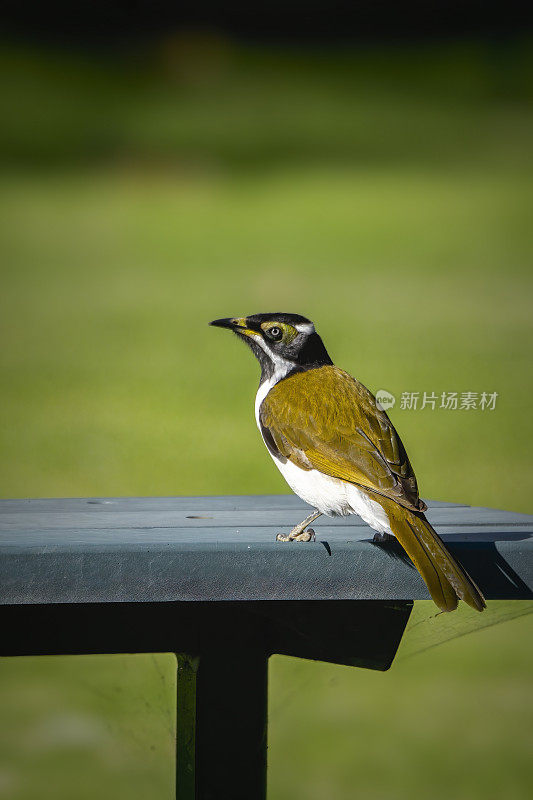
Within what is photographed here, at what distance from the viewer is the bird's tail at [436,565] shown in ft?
4.53

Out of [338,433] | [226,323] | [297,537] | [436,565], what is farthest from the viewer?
[226,323]

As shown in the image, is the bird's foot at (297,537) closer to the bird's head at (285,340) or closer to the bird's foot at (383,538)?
the bird's foot at (383,538)

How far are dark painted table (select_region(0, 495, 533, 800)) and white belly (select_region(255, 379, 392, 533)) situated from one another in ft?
0.15

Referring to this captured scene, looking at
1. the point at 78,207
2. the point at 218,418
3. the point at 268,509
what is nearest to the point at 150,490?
the point at 218,418

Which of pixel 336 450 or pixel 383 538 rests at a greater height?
pixel 336 450

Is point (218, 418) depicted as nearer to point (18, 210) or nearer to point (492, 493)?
Answer: point (492, 493)

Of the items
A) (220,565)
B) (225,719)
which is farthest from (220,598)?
(225,719)

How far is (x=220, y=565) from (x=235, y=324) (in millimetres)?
661

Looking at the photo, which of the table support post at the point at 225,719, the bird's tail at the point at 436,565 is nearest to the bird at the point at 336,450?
the bird's tail at the point at 436,565

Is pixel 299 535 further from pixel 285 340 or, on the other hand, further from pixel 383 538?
pixel 285 340

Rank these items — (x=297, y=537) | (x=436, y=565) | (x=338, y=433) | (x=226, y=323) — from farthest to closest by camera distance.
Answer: (x=226, y=323) → (x=338, y=433) → (x=297, y=537) → (x=436, y=565)

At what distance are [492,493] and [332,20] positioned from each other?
8.03 m

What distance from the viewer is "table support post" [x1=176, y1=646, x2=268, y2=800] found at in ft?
5.37

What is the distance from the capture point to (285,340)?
2031 mm
